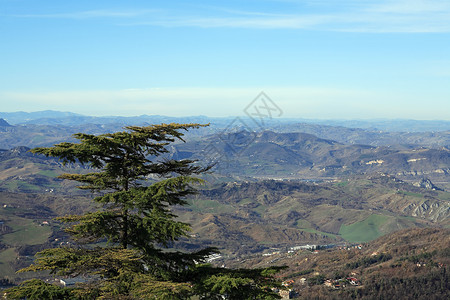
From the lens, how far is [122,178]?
67.1 feet

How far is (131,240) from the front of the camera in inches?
781

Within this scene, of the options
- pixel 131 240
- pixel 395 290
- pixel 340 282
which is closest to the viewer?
pixel 131 240

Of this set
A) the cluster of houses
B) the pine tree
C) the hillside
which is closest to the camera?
the pine tree

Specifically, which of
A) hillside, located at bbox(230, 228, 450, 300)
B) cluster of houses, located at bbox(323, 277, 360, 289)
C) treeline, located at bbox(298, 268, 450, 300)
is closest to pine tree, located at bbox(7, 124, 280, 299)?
hillside, located at bbox(230, 228, 450, 300)

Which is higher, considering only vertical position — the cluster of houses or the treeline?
the treeline

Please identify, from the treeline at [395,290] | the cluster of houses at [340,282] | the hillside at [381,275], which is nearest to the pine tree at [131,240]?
the hillside at [381,275]

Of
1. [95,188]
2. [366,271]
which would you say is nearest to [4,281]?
[366,271]

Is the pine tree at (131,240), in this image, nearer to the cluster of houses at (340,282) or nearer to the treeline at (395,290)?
the treeline at (395,290)

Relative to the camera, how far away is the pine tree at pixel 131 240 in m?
17.5

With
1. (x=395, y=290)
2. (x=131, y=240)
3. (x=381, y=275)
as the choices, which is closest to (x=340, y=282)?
(x=381, y=275)

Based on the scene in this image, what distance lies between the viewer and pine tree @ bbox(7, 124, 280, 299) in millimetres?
17484

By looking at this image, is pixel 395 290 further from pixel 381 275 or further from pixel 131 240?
pixel 131 240

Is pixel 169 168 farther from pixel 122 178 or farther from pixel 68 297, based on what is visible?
pixel 68 297

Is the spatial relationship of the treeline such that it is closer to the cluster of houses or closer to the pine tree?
the cluster of houses
